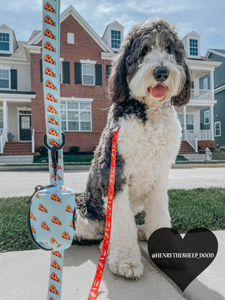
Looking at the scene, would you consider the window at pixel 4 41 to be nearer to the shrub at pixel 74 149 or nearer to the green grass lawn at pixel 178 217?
the shrub at pixel 74 149

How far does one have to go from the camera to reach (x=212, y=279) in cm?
167

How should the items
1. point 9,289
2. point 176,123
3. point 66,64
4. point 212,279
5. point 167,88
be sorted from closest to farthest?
point 9,289 < point 212,279 < point 167,88 < point 176,123 < point 66,64

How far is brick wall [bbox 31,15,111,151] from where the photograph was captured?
1623 centimetres

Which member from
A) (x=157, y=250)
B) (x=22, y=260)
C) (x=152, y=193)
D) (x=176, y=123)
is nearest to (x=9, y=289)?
(x=22, y=260)

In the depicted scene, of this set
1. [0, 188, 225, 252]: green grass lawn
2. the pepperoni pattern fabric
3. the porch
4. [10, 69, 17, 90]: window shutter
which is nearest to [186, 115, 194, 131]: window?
the porch

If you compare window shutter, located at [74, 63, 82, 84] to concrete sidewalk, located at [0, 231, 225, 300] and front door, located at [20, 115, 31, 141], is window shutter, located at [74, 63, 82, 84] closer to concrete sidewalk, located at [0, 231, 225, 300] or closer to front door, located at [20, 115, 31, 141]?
front door, located at [20, 115, 31, 141]

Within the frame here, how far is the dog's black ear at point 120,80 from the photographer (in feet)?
6.27

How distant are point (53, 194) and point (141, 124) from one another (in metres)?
1.12

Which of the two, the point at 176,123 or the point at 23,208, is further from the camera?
the point at 23,208

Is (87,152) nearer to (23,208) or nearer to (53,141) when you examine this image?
(23,208)

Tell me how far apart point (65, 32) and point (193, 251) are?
18055mm

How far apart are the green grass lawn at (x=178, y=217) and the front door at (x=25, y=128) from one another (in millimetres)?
15107

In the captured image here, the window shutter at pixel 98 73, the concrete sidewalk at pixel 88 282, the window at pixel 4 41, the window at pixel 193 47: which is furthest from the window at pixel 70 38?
the concrete sidewalk at pixel 88 282

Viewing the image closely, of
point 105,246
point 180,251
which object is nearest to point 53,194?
point 105,246
